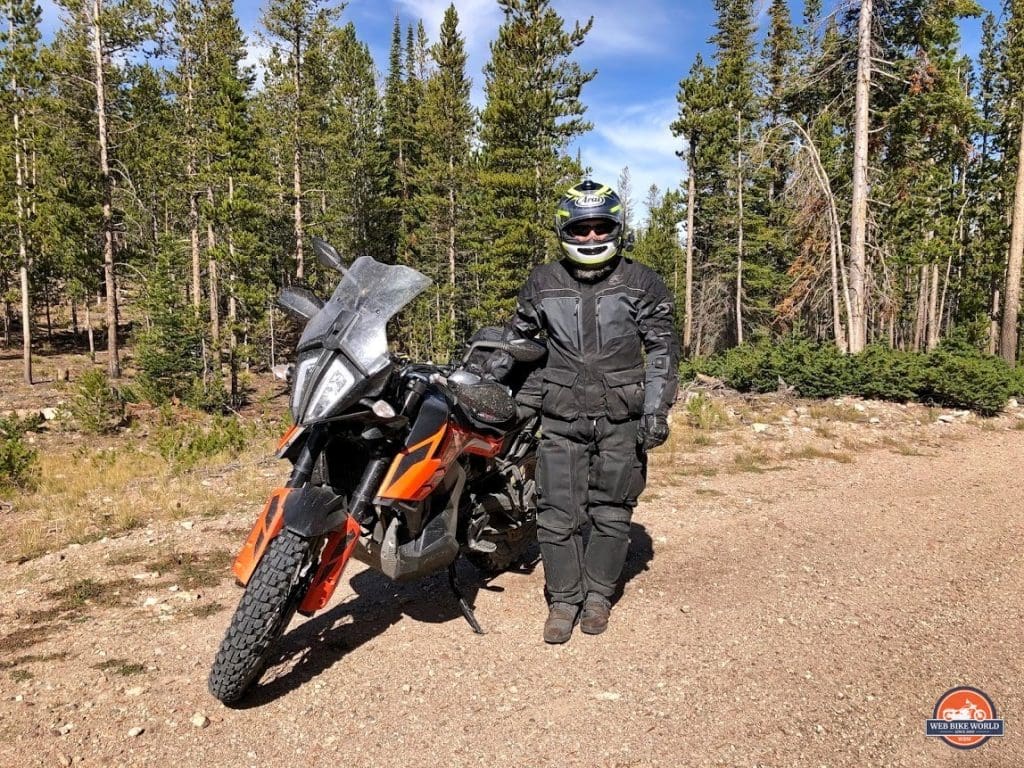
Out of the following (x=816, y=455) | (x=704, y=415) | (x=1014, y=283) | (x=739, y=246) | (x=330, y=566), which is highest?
(x=739, y=246)

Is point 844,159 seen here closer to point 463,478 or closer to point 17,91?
point 463,478

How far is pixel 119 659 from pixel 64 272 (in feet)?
100

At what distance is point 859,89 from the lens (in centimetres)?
1390

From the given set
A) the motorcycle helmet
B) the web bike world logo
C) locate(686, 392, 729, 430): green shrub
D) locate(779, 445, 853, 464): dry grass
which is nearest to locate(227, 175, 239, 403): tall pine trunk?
locate(686, 392, 729, 430): green shrub

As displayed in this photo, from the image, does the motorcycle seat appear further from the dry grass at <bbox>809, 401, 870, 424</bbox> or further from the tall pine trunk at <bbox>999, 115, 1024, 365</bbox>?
the tall pine trunk at <bbox>999, 115, 1024, 365</bbox>

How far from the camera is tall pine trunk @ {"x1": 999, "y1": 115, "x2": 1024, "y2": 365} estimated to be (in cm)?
1558

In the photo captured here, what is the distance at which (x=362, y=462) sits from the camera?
3029 mm

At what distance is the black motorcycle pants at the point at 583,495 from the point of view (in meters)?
3.67

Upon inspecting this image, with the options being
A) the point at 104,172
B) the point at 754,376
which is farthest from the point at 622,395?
the point at 104,172

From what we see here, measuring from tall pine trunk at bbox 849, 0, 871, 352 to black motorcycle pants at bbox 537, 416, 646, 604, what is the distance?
1222 cm

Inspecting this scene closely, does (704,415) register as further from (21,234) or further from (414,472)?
(21,234)

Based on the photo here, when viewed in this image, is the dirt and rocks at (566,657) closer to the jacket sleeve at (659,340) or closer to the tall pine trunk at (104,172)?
the jacket sleeve at (659,340)

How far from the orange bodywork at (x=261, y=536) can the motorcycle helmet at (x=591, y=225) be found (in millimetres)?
1991

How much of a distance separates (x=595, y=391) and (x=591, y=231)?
89 centimetres
